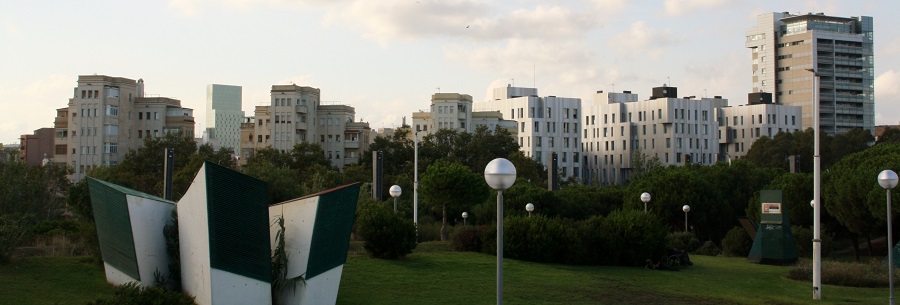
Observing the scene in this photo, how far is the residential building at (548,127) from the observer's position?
385 feet

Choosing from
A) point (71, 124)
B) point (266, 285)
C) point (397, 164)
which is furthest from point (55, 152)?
point (266, 285)

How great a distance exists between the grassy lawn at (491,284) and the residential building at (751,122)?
315 ft

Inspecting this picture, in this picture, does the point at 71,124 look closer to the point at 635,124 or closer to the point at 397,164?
the point at 397,164

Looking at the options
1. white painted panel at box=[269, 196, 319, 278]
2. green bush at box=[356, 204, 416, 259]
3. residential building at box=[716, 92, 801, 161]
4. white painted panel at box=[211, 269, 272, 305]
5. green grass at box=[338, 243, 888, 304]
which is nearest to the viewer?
white painted panel at box=[211, 269, 272, 305]

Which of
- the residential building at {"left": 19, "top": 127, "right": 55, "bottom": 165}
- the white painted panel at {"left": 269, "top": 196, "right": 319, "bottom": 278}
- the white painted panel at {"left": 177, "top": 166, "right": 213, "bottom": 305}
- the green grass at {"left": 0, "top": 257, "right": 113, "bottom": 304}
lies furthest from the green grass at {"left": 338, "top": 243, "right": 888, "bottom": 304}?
Result: the residential building at {"left": 19, "top": 127, "right": 55, "bottom": 165}

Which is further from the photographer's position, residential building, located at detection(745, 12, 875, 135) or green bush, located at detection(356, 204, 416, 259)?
residential building, located at detection(745, 12, 875, 135)

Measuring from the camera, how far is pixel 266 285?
17875mm

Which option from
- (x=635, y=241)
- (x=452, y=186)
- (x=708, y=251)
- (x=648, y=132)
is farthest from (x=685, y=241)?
(x=648, y=132)

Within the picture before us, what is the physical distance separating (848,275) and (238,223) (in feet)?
55.5

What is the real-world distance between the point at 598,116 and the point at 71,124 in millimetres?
66161

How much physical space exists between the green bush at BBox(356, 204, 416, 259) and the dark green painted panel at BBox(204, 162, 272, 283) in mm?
8343

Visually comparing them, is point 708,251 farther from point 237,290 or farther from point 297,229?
point 237,290

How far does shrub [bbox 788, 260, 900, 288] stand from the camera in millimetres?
25844

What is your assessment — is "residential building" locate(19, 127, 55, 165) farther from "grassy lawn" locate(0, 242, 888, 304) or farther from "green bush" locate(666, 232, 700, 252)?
"grassy lawn" locate(0, 242, 888, 304)
